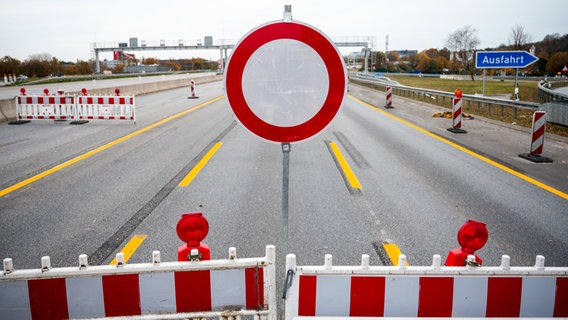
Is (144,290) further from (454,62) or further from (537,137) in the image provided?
(454,62)

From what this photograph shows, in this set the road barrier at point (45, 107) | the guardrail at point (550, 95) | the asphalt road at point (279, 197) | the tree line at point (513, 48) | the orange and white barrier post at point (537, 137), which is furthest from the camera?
the tree line at point (513, 48)

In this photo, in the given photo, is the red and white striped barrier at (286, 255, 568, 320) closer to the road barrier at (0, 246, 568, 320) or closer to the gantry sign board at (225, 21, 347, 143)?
the road barrier at (0, 246, 568, 320)

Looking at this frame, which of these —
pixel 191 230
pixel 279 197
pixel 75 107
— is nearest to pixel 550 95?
pixel 279 197

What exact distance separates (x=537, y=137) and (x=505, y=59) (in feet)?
31.2

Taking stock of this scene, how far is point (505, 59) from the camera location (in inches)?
699

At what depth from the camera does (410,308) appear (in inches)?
96.3

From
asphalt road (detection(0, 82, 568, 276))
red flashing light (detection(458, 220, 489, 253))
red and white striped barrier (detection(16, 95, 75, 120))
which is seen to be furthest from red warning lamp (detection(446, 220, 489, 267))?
red and white striped barrier (detection(16, 95, 75, 120))

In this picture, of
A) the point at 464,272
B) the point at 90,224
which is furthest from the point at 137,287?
the point at 90,224

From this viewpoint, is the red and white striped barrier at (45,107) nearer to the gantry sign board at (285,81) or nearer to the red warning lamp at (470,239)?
the gantry sign board at (285,81)

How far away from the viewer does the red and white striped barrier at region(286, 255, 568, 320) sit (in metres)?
2.38

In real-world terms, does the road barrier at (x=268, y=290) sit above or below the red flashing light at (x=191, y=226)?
below

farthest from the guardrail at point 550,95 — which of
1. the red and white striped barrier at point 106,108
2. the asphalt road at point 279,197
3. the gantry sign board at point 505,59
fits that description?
the red and white striped barrier at point 106,108

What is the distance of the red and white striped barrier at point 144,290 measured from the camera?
2414 mm

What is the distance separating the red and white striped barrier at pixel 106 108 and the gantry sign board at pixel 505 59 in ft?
47.2
